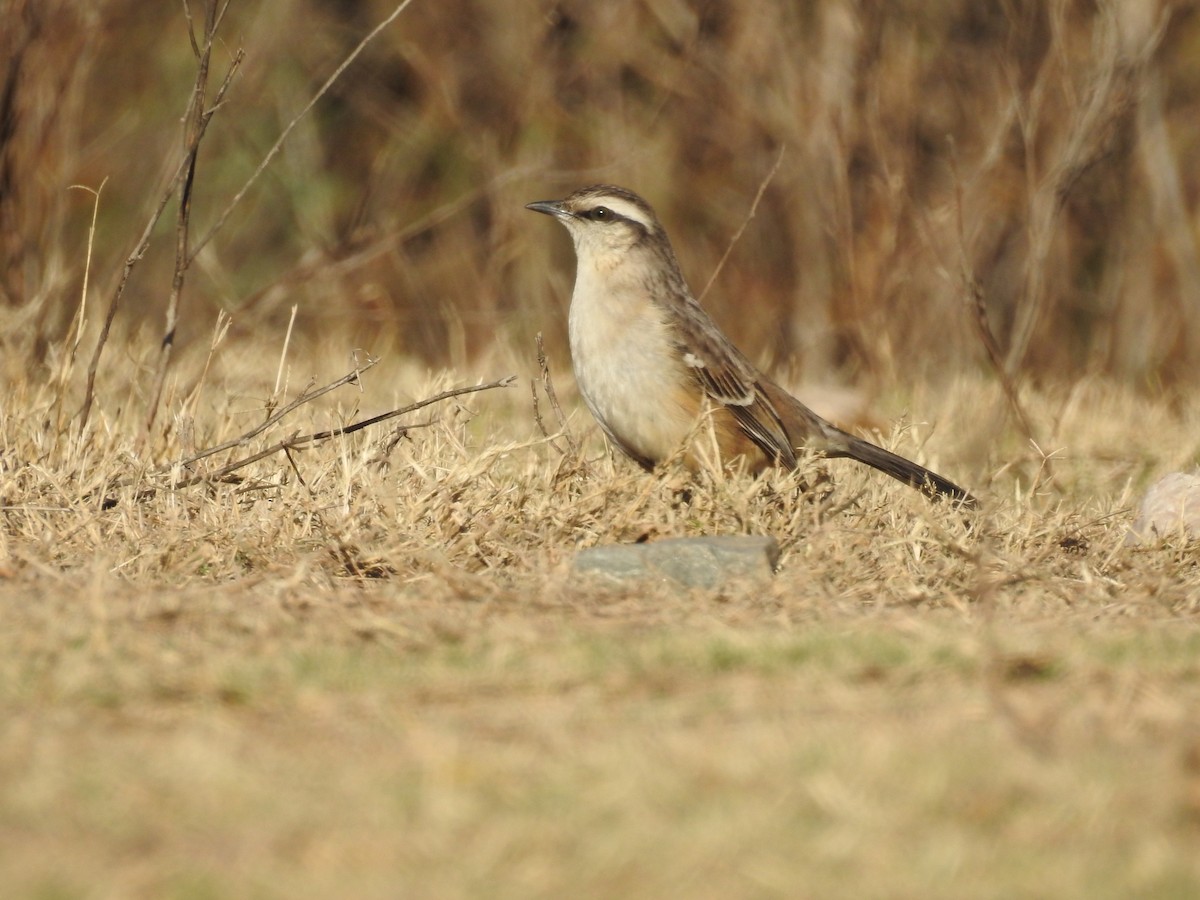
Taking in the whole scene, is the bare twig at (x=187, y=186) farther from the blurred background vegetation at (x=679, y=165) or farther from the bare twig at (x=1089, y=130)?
the bare twig at (x=1089, y=130)

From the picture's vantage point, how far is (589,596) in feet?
16.0

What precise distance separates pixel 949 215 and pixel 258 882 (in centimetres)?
1058

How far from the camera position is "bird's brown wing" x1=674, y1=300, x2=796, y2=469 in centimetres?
727

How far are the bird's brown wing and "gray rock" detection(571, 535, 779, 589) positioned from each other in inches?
78.3

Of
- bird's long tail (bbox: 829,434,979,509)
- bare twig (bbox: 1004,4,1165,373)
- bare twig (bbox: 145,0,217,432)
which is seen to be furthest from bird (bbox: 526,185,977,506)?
bare twig (bbox: 1004,4,1165,373)

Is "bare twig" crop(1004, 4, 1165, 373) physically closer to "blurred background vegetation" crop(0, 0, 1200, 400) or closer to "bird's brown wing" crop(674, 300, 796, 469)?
"blurred background vegetation" crop(0, 0, 1200, 400)

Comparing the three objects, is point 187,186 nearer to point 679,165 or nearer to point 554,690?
point 554,690

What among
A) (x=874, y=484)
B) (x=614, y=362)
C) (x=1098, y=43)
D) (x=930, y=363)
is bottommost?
(x=930, y=363)

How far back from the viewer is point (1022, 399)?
32.1ft

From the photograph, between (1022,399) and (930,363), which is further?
(930,363)

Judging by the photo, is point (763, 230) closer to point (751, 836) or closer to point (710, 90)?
point (710, 90)

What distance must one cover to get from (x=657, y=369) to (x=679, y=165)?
30.6 feet

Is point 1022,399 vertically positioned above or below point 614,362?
below

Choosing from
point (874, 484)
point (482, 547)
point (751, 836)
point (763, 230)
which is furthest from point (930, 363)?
point (751, 836)
